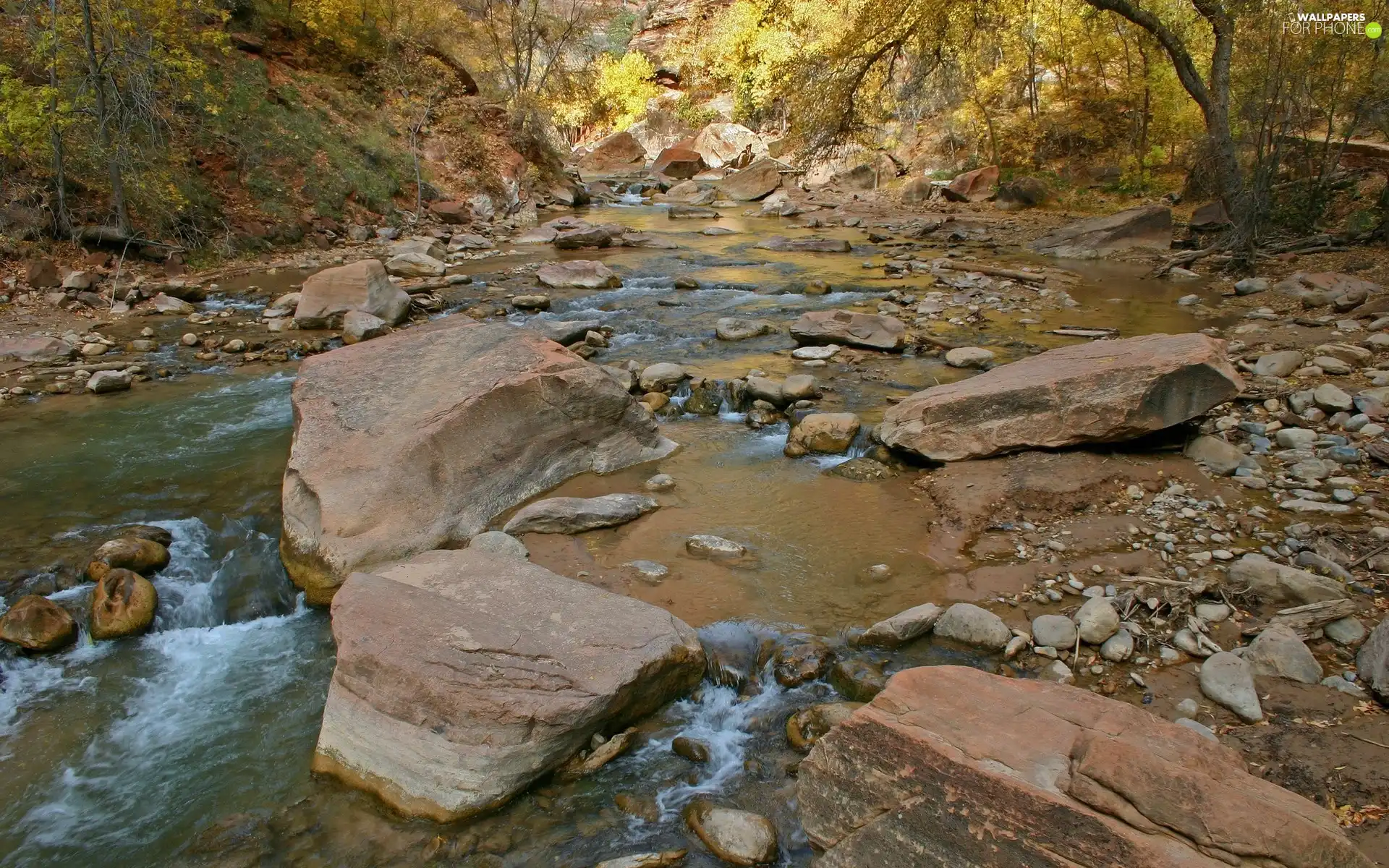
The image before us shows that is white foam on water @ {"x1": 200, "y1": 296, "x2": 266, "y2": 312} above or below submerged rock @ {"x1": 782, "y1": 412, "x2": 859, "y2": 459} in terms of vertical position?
above

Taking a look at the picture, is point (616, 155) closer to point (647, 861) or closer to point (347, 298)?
point (347, 298)

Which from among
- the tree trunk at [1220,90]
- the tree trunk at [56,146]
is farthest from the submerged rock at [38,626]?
Answer: the tree trunk at [1220,90]

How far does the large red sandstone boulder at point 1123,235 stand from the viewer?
15.2m

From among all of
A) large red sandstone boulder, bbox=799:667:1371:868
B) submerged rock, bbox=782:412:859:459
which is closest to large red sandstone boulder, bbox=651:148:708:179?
submerged rock, bbox=782:412:859:459

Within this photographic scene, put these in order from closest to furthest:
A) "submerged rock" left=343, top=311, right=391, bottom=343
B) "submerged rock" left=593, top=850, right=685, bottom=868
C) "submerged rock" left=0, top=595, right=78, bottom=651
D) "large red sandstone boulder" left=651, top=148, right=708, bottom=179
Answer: "submerged rock" left=593, top=850, right=685, bottom=868 → "submerged rock" left=0, top=595, right=78, bottom=651 → "submerged rock" left=343, top=311, right=391, bottom=343 → "large red sandstone boulder" left=651, top=148, right=708, bottom=179

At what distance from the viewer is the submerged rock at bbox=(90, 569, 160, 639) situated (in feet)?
15.9

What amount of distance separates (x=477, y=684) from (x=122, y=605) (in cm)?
287

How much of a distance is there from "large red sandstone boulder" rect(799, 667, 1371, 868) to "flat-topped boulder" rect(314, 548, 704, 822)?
118cm

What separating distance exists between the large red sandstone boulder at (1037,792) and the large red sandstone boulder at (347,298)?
391 inches

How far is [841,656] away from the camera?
14.4 ft

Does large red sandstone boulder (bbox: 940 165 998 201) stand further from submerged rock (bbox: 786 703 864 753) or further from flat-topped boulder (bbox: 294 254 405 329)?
submerged rock (bbox: 786 703 864 753)

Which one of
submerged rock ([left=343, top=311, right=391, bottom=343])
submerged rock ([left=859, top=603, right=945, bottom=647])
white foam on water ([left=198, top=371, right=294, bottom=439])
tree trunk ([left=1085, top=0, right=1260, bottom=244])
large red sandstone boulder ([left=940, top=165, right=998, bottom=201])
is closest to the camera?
submerged rock ([left=859, top=603, right=945, bottom=647])

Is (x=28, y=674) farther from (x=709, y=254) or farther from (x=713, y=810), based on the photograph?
(x=709, y=254)

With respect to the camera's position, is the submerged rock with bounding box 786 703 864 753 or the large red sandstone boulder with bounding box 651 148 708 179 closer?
the submerged rock with bounding box 786 703 864 753
